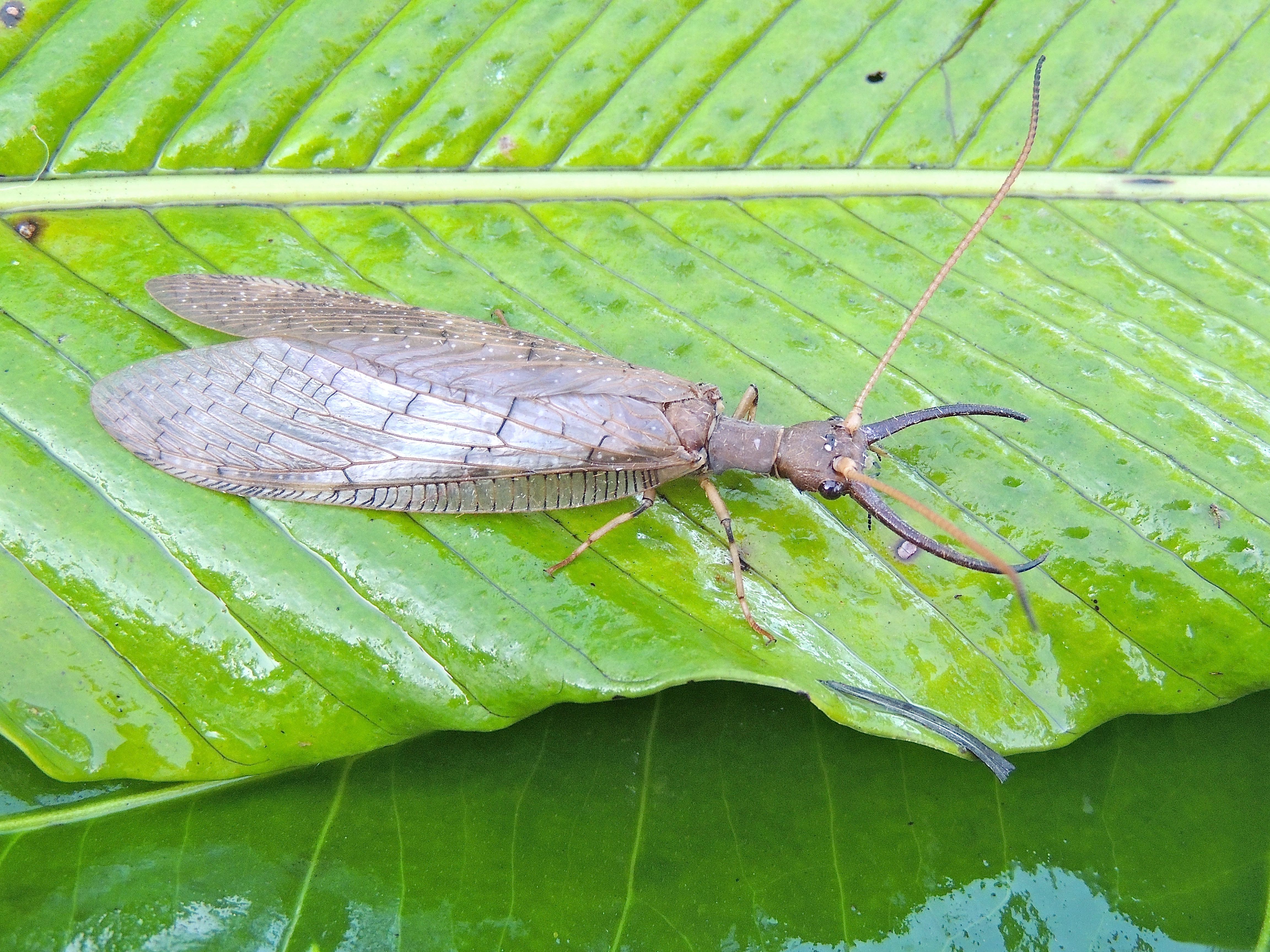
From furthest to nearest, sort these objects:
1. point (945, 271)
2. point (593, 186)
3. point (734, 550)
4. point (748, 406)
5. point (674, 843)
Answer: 1. point (593, 186)
2. point (748, 406)
3. point (674, 843)
4. point (734, 550)
5. point (945, 271)

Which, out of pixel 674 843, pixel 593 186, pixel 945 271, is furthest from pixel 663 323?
pixel 674 843

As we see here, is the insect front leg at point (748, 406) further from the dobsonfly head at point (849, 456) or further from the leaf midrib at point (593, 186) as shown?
the leaf midrib at point (593, 186)

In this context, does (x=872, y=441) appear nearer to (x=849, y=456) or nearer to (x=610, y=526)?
(x=849, y=456)

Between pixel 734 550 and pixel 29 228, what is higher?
pixel 734 550

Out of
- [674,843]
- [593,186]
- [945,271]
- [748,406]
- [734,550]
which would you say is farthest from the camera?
[593,186]

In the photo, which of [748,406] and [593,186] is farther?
[593,186]

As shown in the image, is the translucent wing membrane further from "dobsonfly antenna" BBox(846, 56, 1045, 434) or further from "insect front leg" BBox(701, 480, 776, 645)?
"dobsonfly antenna" BBox(846, 56, 1045, 434)

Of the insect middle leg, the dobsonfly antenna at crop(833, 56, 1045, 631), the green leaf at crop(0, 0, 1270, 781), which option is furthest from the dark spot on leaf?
the dobsonfly antenna at crop(833, 56, 1045, 631)

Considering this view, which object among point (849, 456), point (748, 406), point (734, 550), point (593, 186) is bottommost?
point (734, 550)
